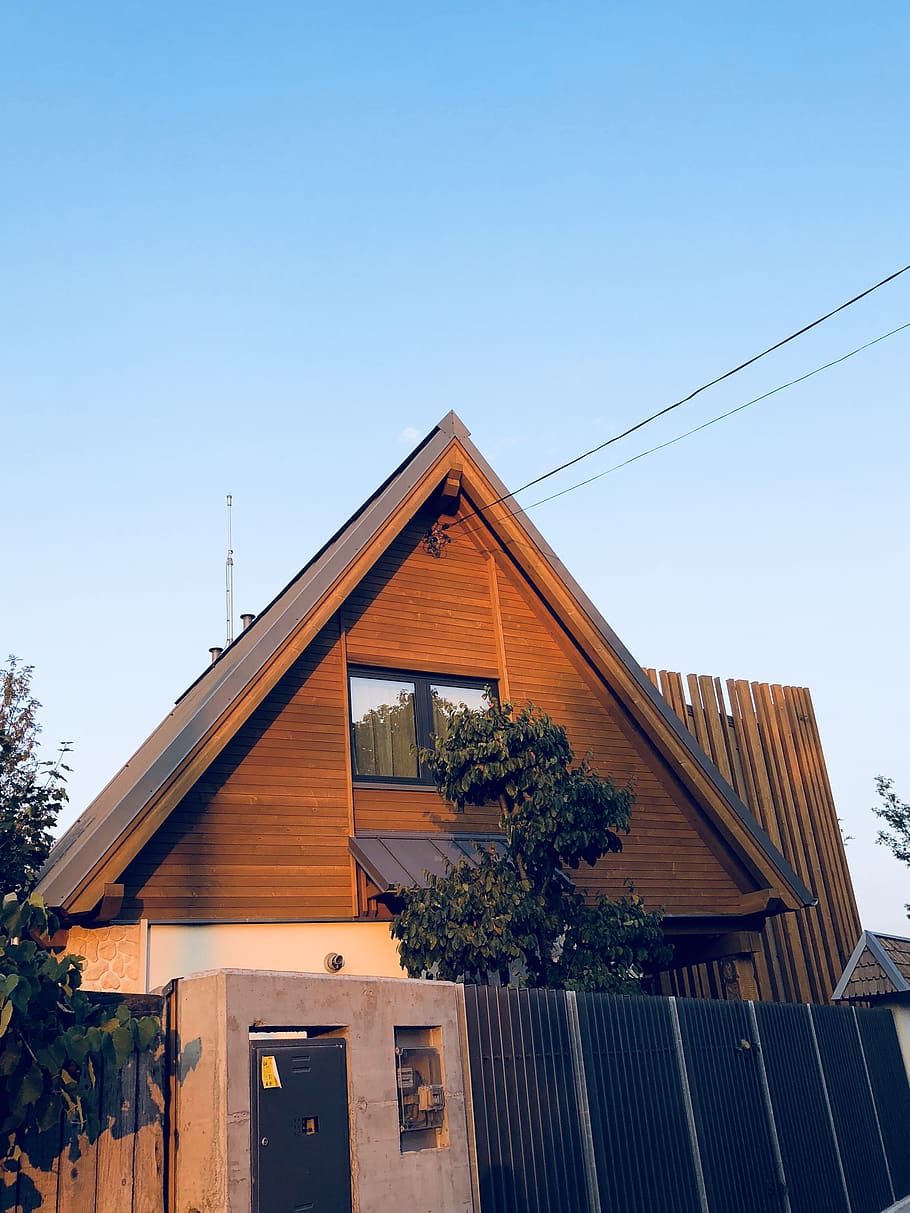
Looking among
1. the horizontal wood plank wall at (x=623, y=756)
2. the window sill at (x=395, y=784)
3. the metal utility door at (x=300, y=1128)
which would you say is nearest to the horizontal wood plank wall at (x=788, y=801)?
the horizontal wood plank wall at (x=623, y=756)

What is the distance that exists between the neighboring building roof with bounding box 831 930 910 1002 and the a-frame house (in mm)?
1433

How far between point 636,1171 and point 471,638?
22.3 ft

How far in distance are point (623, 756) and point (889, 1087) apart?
5.42 metres

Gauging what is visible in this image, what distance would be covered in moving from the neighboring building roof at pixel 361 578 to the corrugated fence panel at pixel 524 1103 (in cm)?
404

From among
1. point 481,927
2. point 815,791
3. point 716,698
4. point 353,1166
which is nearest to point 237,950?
point 481,927

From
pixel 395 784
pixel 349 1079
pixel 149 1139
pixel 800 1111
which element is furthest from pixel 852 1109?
pixel 149 1139

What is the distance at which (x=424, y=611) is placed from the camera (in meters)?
14.3

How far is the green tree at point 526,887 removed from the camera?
1069 centimetres

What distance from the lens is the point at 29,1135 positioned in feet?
18.9

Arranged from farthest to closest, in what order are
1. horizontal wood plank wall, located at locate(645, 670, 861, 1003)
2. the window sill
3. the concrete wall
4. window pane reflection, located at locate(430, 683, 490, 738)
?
horizontal wood plank wall, located at locate(645, 670, 861, 1003), window pane reflection, located at locate(430, 683, 490, 738), the window sill, the concrete wall

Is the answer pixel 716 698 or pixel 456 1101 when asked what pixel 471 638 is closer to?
pixel 716 698

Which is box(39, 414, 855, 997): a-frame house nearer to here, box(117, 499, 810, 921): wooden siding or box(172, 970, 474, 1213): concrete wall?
box(117, 499, 810, 921): wooden siding

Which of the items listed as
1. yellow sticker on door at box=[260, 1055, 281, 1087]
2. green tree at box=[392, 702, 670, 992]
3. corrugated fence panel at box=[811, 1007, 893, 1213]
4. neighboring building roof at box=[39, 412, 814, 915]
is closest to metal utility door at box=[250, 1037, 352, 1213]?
yellow sticker on door at box=[260, 1055, 281, 1087]

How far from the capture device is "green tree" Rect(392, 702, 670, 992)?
10688 millimetres
